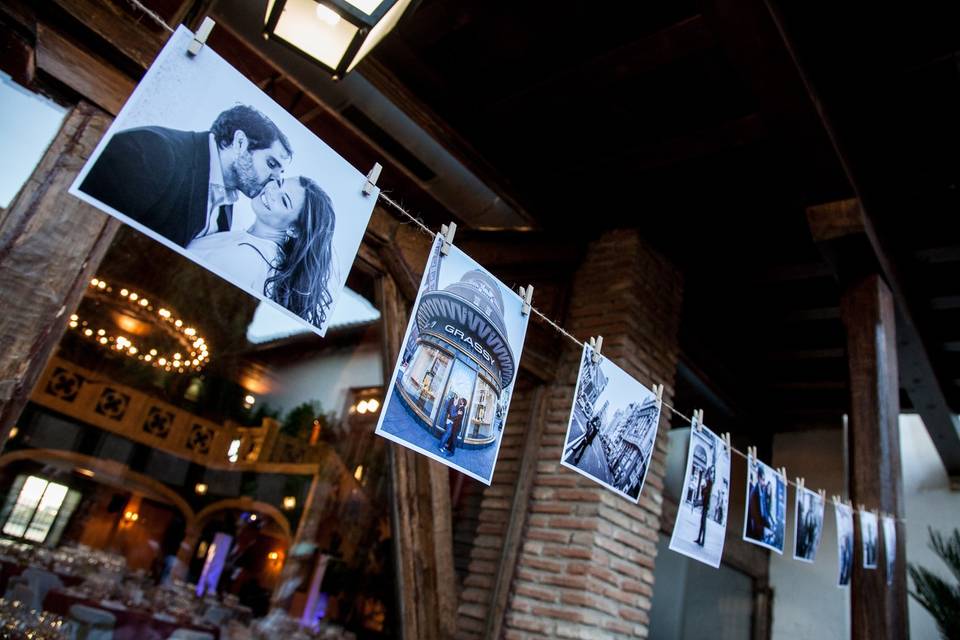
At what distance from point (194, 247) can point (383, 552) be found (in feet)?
12.7

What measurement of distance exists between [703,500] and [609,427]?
0.93 metres

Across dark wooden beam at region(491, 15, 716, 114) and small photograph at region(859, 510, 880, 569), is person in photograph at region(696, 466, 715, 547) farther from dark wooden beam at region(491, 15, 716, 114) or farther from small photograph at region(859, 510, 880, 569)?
dark wooden beam at region(491, 15, 716, 114)

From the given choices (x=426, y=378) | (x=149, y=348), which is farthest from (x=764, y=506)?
(x=149, y=348)

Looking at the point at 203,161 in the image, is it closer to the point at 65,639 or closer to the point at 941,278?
the point at 65,639

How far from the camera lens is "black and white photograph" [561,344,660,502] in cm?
278

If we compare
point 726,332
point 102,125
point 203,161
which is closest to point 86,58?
point 102,125

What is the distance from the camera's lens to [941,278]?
190 inches

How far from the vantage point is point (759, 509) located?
12.1ft

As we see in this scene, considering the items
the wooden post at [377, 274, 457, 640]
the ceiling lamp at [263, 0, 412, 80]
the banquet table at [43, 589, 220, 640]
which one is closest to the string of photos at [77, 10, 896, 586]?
the ceiling lamp at [263, 0, 412, 80]

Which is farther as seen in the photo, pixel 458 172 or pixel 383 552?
pixel 383 552

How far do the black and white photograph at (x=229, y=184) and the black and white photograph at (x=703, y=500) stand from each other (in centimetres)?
226

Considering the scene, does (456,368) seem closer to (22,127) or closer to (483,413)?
(483,413)

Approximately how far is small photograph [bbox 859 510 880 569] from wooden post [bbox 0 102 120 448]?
13.9 ft

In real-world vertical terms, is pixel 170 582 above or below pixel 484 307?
below
